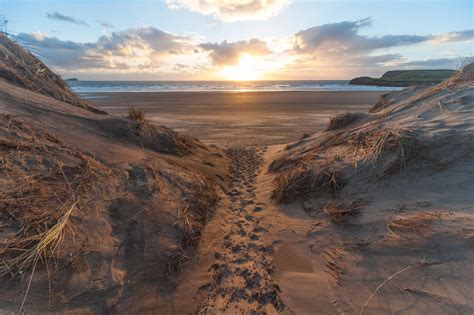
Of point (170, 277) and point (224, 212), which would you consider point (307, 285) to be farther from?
point (224, 212)

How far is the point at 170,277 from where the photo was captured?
9.02ft

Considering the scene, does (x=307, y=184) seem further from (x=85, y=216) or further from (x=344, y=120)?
(x=344, y=120)

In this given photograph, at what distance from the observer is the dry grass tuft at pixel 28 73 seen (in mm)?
5781

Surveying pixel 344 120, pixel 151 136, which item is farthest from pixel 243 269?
pixel 344 120

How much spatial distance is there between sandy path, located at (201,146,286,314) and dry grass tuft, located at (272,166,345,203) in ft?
1.49

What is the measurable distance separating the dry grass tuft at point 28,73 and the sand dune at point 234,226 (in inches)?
46.9

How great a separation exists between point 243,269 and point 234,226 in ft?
3.26

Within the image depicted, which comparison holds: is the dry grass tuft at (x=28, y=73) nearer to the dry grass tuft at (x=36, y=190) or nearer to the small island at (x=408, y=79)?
the dry grass tuft at (x=36, y=190)

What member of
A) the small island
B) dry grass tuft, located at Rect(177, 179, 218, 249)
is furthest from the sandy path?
the small island

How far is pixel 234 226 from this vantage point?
3998mm

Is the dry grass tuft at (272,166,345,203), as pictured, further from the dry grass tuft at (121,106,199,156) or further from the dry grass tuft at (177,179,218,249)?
the dry grass tuft at (121,106,199,156)

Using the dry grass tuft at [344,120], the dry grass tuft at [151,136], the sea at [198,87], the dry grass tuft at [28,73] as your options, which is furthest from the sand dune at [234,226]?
the sea at [198,87]

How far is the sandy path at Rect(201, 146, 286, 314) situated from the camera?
2.55m

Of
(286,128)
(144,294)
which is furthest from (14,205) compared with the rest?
(286,128)
